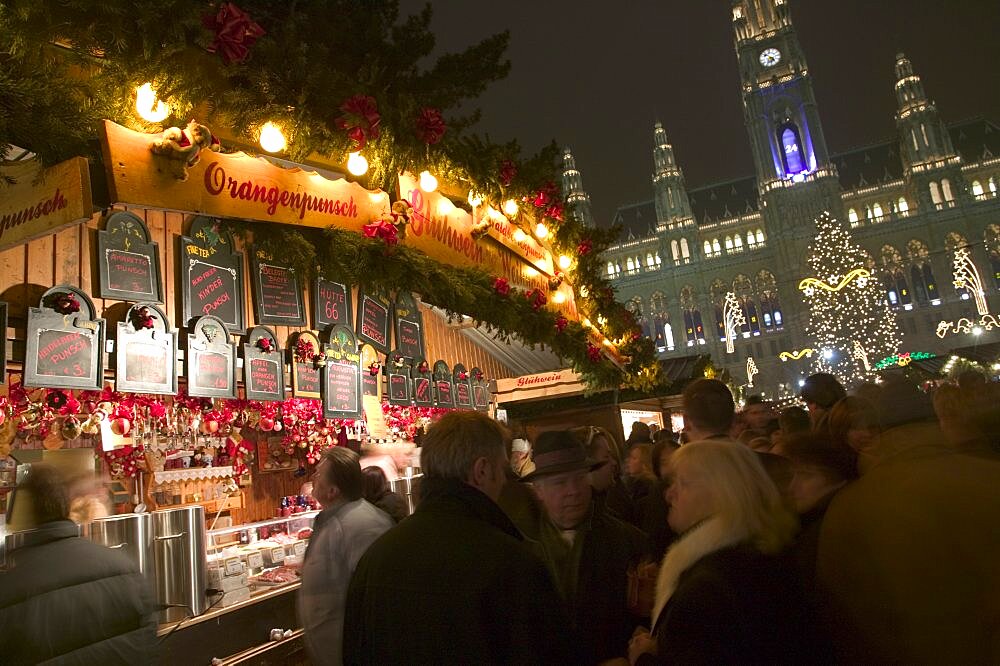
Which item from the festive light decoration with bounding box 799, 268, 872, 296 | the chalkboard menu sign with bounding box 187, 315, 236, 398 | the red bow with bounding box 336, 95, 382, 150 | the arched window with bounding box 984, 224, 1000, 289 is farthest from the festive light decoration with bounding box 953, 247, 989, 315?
the chalkboard menu sign with bounding box 187, 315, 236, 398

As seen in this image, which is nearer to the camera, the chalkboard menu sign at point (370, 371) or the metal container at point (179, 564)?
the metal container at point (179, 564)

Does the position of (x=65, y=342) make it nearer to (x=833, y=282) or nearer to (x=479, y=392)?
(x=479, y=392)

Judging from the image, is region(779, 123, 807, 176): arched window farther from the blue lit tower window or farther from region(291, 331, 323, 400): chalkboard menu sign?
region(291, 331, 323, 400): chalkboard menu sign

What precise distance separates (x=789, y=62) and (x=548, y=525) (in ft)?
231

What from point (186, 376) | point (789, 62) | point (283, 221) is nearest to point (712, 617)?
point (283, 221)

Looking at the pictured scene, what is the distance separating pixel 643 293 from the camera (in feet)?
217

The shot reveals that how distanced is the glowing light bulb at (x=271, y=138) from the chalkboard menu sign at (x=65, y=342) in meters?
1.17

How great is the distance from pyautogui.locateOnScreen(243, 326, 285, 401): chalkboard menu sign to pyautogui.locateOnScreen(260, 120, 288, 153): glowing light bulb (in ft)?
4.13

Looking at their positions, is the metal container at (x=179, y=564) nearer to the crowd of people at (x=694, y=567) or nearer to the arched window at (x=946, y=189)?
the crowd of people at (x=694, y=567)

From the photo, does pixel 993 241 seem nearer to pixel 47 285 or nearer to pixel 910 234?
pixel 910 234

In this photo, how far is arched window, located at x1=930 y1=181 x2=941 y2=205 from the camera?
5553 centimetres

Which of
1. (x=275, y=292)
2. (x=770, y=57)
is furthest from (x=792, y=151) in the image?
(x=275, y=292)

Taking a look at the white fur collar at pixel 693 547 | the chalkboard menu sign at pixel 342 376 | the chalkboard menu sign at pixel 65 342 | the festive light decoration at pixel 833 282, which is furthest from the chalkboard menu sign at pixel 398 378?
the festive light decoration at pixel 833 282

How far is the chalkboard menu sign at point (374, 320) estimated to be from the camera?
474cm
